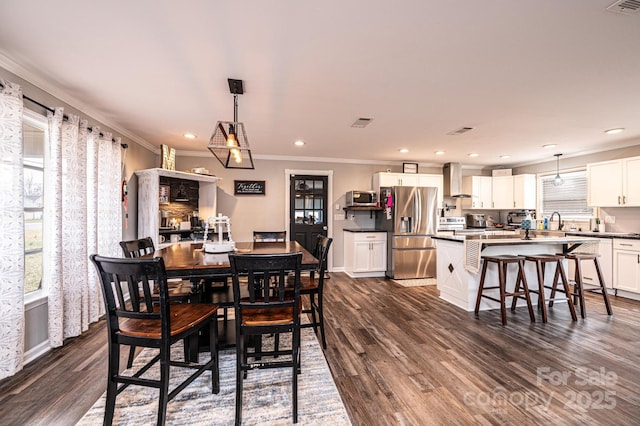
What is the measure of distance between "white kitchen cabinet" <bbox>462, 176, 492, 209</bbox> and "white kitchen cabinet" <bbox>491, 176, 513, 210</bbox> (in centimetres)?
9

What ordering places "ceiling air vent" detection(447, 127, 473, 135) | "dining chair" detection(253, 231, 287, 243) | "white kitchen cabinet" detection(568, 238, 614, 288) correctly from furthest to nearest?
"white kitchen cabinet" detection(568, 238, 614, 288) < "dining chair" detection(253, 231, 287, 243) < "ceiling air vent" detection(447, 127, 473, 135)

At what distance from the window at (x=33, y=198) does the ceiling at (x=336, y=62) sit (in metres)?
0.45

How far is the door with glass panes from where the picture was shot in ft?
18.9

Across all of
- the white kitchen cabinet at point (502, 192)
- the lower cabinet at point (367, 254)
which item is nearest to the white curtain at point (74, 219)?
the lower cabinet at point (367, 254)

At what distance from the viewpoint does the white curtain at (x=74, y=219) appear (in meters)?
2.51

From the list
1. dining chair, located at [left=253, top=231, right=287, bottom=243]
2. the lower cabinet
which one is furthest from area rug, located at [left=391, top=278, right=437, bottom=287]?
dining chair, located at [left=253, top=231, right=287, bottom=243]

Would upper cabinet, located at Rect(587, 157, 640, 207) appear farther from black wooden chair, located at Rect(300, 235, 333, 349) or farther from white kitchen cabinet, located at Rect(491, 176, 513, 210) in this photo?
black wooden chair, located at Rect(300, 235, 333, 349)

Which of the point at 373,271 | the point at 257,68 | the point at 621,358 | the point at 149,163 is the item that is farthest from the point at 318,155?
the point at 621,358

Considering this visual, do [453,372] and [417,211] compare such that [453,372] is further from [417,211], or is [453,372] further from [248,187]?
[248,187]

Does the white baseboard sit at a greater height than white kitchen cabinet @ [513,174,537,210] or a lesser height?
lesser

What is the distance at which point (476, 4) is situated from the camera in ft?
5.05

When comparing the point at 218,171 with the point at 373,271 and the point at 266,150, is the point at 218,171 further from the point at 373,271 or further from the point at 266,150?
the point at 373,271

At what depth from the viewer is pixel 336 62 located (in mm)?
2152

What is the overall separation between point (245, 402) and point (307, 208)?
166 inches
